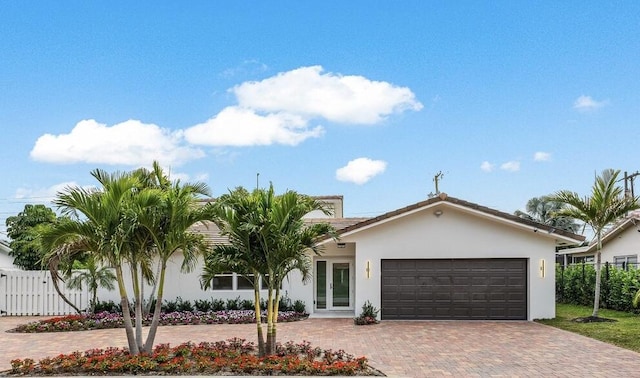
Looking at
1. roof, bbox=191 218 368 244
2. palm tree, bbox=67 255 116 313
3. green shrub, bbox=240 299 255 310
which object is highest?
roof, bbox=191 218 368 244

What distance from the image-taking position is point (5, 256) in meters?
29.3

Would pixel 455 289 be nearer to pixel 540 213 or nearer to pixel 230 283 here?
pixel 230 283

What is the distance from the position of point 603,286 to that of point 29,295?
74.2 ft

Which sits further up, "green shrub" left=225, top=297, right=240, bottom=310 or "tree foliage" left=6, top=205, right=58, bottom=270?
"tree foliage" left=6, top=205, right=58, bottom=270

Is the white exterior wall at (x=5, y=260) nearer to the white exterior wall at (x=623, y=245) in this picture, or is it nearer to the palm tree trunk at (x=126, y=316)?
the palm tree trunk at (x=126, y=316)

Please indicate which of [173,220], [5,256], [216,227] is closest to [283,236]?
[173,220]

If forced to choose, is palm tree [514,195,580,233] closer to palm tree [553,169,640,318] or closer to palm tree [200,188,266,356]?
palm tree [553,169,640,318]

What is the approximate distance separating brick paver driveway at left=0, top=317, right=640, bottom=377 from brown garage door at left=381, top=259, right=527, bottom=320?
30.2 inches

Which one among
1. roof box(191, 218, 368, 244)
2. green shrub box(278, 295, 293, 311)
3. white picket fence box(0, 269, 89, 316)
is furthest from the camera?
roof box(191, 218, 368, 244)

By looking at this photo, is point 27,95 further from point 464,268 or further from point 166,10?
point 464,268

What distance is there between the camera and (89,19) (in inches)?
596

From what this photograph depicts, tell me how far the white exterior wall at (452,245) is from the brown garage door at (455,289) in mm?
282

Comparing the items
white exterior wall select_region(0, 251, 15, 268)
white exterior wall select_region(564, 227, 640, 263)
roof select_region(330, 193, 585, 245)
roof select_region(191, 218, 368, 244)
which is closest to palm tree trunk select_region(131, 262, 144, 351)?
roof select_region(330, 193, 585, 245)

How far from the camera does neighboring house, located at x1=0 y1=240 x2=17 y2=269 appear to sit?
2862 cm
